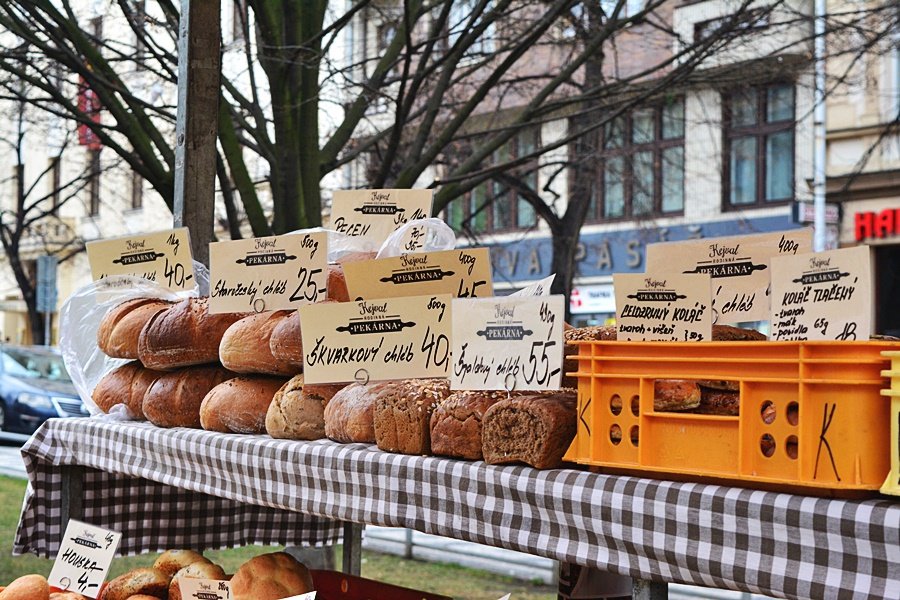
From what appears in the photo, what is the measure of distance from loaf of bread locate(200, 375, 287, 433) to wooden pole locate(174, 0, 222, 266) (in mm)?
1370

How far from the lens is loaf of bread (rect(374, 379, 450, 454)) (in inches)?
87.4

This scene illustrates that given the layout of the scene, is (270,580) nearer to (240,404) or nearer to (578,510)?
(240,404)

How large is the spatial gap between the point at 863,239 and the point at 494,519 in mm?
14990

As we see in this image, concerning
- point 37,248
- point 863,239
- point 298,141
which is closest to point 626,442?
point 298,141

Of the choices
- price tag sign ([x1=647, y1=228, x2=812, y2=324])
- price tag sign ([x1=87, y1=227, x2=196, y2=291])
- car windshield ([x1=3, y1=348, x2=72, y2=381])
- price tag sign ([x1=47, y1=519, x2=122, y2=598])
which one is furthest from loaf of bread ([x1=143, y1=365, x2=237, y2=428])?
car windshield ([x1=3, y1=348, x2=72, y2=381])

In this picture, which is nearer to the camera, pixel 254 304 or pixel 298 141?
pixel 254 304

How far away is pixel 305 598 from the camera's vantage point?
236 centimetres

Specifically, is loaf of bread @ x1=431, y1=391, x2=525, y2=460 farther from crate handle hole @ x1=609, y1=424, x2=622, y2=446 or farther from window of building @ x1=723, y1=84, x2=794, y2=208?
window of building @ x1=723, y1=84, x2=794, y2=208

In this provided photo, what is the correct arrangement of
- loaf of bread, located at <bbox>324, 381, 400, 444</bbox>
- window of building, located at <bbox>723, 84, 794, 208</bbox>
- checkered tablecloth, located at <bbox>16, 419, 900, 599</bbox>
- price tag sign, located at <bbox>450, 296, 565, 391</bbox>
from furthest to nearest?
window of building, located at <bbox>723, 84, 794, 208</bbox>
loaf of bread, located at <bbox>324, 381, 400, 444</bbox>
price tag sign, located at <bbox>450, 296, 565, 391</bbox>
checkered tablecloth, located at <bbox>16, 419, 900, 599</bbox>

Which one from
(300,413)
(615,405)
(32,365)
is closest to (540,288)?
(615,405)

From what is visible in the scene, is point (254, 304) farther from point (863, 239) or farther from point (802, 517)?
point (863, 239)

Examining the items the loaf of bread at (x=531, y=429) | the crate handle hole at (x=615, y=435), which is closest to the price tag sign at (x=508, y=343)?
the loaf of bread at (x=531, y=429)

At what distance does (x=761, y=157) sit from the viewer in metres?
17.0

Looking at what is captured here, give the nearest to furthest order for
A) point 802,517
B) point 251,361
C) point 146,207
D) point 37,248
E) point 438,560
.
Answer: point 802,517, point 251,361, point 438,560, point 146,207, point 37,248
